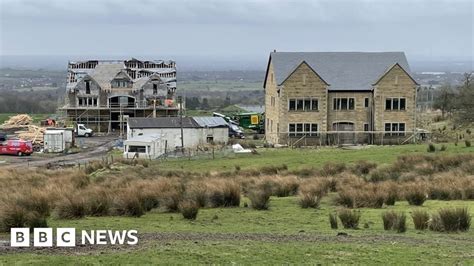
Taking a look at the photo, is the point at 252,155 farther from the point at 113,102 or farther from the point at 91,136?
the point at 113,102

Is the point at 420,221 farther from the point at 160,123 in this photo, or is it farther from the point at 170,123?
the point at 170,123

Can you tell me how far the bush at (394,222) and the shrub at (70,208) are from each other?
24.0 ft

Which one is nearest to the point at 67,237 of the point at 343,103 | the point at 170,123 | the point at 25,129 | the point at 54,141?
the point at 54,141

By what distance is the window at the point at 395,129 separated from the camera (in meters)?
59.8

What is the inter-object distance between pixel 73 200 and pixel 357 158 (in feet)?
85.1

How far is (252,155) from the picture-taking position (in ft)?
159

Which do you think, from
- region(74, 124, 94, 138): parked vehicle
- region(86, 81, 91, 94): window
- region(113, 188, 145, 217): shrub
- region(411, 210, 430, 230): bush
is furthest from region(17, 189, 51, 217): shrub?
region(86, 81, 91, 94): window

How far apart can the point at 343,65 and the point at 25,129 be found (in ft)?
124

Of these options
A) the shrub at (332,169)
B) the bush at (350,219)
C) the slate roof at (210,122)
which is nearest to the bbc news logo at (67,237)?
the bush at (350,219)

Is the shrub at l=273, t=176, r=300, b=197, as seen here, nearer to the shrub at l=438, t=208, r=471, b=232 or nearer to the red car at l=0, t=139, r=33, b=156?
the shrub at l=438, t=208, r=471, b=232

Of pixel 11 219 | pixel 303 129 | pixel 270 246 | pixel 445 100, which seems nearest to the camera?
pixel 270 246

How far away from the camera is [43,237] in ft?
45.9

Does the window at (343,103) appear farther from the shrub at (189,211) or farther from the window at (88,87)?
the shrub at (189,211)

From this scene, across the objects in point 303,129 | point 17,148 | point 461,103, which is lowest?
point 17,148
